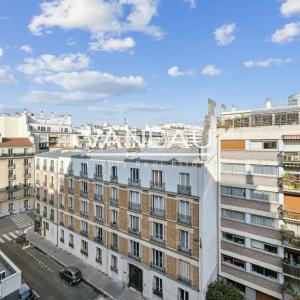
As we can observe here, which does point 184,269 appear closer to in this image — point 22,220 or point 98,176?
point 98,176

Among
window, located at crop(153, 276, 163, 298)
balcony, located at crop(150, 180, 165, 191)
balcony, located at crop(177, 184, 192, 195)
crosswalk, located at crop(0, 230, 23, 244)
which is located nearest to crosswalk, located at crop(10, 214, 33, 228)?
crosswalk, located at crop(0, 230, 23, 244)

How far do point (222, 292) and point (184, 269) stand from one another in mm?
3945

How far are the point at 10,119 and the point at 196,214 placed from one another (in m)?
58.8

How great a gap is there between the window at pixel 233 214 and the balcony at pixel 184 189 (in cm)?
618

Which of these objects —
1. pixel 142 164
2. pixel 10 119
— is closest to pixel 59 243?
pixel 142 164

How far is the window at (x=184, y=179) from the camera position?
81.0 ft

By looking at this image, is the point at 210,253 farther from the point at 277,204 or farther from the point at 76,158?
the point at 76,158

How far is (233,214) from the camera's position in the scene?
91.0 feet

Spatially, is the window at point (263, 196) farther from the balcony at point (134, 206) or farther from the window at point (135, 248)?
the window at point (135, 248)

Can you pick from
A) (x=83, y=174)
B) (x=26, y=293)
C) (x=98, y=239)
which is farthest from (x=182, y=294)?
(x=83, y=174)

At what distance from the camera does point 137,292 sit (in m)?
28.6

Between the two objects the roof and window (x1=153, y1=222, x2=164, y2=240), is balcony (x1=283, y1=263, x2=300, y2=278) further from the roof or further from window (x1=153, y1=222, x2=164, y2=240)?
the roof

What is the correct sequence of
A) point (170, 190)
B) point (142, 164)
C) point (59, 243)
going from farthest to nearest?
point (59, 243), point (142, 164), point (170, 190)

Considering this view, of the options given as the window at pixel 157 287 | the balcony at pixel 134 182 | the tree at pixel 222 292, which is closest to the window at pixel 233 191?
the tree at pixel 222 292
